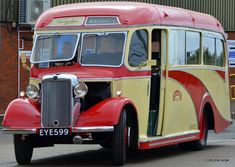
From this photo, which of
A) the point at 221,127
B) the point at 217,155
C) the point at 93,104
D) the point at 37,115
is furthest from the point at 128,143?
the point at 221,127

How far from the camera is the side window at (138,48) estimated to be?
1182 cm

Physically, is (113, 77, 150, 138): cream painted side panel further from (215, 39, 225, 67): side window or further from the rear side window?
(215, 39, 225, 67): side window

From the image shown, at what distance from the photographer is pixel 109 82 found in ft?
37.5

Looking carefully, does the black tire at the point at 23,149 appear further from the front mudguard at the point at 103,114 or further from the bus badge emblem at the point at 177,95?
the bus badge emblem at the point at 177,95

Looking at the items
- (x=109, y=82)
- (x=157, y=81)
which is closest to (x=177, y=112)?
(x=157, y=81)

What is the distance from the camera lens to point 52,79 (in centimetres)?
1116

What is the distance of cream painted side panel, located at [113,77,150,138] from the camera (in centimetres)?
1150

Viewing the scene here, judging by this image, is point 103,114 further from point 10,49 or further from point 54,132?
A: point 10,49

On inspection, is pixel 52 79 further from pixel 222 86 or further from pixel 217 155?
pixel 222 86

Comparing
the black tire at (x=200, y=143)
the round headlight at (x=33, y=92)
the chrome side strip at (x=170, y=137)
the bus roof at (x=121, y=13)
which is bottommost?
the black tire at (x=200, y=143)

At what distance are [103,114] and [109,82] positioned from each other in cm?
80

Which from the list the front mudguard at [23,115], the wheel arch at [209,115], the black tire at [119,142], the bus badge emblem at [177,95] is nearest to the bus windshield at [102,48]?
the black tire at [119,142]

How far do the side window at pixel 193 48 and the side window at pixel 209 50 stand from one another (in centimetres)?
37

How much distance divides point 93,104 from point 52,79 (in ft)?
2.77
